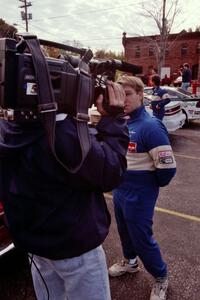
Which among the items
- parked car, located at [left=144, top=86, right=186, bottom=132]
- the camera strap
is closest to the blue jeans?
the camera strap

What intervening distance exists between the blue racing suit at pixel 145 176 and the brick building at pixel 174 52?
3632cm

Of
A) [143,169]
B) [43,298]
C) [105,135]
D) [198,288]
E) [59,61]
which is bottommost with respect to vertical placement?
[198,288]

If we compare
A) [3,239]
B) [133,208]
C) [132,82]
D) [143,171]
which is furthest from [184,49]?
[3,239]

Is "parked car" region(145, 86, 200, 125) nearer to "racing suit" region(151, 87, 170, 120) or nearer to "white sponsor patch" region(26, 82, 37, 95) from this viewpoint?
"racing suit" region(151, 87, 170, 120)

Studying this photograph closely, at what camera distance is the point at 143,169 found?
7.93ft

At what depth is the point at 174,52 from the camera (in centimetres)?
4019

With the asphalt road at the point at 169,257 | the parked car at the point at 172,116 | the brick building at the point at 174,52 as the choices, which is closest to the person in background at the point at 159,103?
the parked car at the point at 172,116

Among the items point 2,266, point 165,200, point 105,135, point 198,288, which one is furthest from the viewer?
point 165,200

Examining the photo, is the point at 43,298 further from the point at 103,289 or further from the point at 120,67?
the point at 120,67

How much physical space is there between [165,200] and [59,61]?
3.79 m

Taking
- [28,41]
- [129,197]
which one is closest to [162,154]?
[129,197]

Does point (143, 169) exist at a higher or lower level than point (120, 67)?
lower

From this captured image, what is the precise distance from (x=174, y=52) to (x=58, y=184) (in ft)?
138

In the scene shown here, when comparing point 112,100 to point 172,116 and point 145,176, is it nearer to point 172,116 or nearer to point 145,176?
point 145,176
